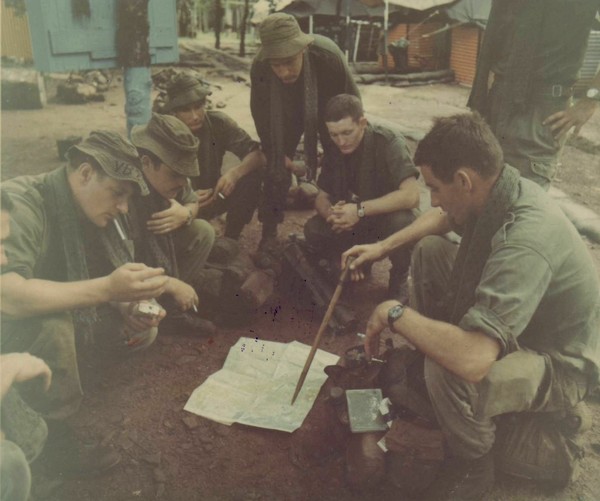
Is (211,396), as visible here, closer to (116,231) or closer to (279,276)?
(116,231)

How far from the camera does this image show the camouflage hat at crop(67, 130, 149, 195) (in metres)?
2.82

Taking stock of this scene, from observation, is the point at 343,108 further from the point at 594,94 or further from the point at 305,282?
the point at 594,94

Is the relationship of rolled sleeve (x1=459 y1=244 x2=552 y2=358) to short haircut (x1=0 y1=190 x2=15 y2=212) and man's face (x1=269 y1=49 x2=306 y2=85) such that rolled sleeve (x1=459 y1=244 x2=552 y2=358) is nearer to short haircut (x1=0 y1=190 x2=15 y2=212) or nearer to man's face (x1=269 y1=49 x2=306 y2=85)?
short haircut (x1=0 y1=190 x2=15 y2=212)

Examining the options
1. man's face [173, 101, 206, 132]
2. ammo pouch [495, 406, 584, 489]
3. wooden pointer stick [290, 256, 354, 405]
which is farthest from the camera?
man's face [173, 101, 206, 132]

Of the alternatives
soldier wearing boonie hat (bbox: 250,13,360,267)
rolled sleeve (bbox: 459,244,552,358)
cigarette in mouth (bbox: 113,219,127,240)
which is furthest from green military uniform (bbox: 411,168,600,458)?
soldier wearing boonie hat (bbox: 250,13,360,267)

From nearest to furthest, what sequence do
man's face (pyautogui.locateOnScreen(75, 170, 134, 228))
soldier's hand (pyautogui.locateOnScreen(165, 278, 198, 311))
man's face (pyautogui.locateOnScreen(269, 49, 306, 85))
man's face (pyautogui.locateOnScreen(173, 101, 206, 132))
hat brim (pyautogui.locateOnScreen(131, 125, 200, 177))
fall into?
man's face (pyautogui.locateOnScreen(75, 170, 134, 228)) → soldier's hand (pyautogui.locateOnScreen(165, 278, 198, 311)) → hat brim (pyautogui.locateOnScreen(131, 125, 200, 177)) → man's face (pyautogui.locateOnScreen(269, 49, 306, 85)) → man's face (pyautogui.locateOnScreen(173, 101, 206, 132))

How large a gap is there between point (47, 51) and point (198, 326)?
12.2 ft

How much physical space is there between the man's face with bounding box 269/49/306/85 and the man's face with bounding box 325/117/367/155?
696 mm

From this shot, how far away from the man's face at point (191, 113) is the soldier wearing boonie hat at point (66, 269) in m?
1.76

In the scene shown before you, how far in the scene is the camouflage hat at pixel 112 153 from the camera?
9.25 feet

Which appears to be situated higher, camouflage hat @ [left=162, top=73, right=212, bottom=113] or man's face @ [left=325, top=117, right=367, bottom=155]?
camouflage hat @ [left=162, top=73, right=212, bottom=113]

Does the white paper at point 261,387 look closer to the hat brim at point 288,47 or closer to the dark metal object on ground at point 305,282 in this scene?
the dark metal object on ground at point 305,282

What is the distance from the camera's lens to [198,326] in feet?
13.2

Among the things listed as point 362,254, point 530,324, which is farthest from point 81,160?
point 530,324
